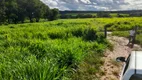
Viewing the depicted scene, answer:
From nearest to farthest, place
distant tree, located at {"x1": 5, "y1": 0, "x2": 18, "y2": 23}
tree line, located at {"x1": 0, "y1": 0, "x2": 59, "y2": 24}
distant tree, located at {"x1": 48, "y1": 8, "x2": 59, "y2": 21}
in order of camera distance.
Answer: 1. tree line, located at {"x1": 0, "y1": 0, "x2": 59, "y2": 24}
2. distant tree, located at {"x1": 5, "y1": 0, "x2": 18, "y2": 23}
3. distant tree, located at {"x1": 48, "y1": 8, "x2": 59, "y2": 21}

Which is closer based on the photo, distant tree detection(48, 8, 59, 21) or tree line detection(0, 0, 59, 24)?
tree line detection(0, 0, 59, 24)

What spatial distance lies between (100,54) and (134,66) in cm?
755

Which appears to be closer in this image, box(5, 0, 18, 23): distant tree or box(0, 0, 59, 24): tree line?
box(0, 0, 59, 24): tree line

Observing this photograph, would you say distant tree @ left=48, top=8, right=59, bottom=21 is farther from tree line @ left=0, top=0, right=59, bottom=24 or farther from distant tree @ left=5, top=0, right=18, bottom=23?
distant tree @ left=5, top=0, right=18, bottom=23

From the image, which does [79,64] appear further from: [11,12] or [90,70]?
[11,12]

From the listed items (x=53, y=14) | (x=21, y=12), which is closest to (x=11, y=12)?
(x=21, y=12)

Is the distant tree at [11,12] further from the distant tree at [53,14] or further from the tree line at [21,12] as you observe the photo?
the distant tree at [53,14]

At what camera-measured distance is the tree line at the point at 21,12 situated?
65000mm

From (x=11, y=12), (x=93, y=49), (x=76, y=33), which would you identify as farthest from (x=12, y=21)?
(x=93, y=49)

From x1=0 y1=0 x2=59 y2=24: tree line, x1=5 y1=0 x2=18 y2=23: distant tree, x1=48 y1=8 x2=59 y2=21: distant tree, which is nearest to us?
x1=0 y1=0 x2=59 y2=24: tree line

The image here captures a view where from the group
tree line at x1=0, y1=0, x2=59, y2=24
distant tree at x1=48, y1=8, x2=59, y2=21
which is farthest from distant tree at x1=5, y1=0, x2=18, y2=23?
distant tree at x1=48, y1=8, x2=59, y2=21

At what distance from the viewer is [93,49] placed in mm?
10805

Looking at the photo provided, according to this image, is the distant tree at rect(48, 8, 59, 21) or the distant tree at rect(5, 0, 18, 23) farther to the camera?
the distant tree at rect(48, 8, 59, 21)

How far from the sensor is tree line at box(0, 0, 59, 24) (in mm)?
65000
